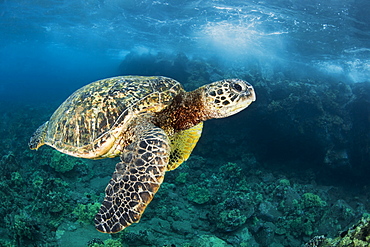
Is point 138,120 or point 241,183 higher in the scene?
point 138,120

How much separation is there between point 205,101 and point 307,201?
6.37 metres

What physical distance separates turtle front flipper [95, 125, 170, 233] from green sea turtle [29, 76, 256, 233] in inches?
0.4

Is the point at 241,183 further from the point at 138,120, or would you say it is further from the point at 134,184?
the point at 134,184

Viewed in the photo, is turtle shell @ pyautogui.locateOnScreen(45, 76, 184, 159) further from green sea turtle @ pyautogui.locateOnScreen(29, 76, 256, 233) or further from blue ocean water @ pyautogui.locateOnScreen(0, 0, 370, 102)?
blue ocean water @ pyautogui.locateOnScreen(0, 0, 370, 102)

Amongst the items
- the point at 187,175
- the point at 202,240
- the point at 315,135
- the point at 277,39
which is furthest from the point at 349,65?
the point at 202,240

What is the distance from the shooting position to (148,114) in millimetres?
2953

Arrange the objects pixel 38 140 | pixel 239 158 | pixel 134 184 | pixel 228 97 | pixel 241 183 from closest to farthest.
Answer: pixel 134 184 < pixel 228 97 < pixel 38 140 < pixel 241 183 < pixel 239 158

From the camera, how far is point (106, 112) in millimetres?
2885

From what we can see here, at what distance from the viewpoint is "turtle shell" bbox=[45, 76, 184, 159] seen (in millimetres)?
2814

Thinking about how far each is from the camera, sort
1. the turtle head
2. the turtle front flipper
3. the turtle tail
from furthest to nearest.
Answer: the turtle tail < the turtle head < the turtle front flipper

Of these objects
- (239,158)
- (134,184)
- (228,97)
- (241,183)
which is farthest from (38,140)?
(239,158)

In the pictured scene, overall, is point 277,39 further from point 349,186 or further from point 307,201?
point 307,201

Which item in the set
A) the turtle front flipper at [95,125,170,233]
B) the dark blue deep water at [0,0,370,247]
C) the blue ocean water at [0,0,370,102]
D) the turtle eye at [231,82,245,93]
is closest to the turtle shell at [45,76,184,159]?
the turtle front flipper at [95,125,170,233]

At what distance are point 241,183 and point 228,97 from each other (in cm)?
605
